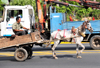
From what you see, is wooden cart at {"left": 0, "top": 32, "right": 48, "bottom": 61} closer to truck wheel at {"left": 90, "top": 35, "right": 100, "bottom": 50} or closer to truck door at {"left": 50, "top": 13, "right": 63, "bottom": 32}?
truck door at {"left": 50, "top": 13, "right": 63, "bottom": 32}

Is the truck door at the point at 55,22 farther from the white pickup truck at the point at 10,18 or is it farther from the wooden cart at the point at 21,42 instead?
the wooden cart at the point at 21,42

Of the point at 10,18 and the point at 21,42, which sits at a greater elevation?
the point at 10,18

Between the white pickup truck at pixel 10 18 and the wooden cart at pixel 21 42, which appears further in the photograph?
the white pickup truck at pixel 10 18

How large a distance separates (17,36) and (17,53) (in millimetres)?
750

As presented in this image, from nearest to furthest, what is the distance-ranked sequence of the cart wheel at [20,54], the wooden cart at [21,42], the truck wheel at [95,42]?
the wooden cart at [21,42] < the cart wheel at [20,54] < the truck wheel at [95,42]

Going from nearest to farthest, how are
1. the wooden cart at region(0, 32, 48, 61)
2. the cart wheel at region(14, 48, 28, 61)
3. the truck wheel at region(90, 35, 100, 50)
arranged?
the wooden cart at region(0, 32, 48, 61) → the cart wheel at region(14, 48, 28, 61) → the truck wheel at region(90, 35, 100, 50)

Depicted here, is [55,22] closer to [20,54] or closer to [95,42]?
[95,42]

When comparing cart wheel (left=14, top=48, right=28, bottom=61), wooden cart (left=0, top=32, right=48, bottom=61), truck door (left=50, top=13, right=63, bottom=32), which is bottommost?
cart wheel (left=14, top=48, right=28, bottom=61)

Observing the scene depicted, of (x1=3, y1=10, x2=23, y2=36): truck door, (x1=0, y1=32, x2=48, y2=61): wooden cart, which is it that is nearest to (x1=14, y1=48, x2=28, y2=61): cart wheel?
(x1=0, y1=32, x2=48, y2=61): wooden cart

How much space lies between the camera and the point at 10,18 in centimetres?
1434

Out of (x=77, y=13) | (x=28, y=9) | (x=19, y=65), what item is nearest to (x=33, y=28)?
(x=28, y=9)

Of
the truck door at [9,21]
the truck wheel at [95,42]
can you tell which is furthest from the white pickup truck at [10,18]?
the truck wheel at [95,42]

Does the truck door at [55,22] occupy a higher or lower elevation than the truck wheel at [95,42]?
higher

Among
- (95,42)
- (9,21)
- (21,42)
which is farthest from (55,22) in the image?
(21,42)
